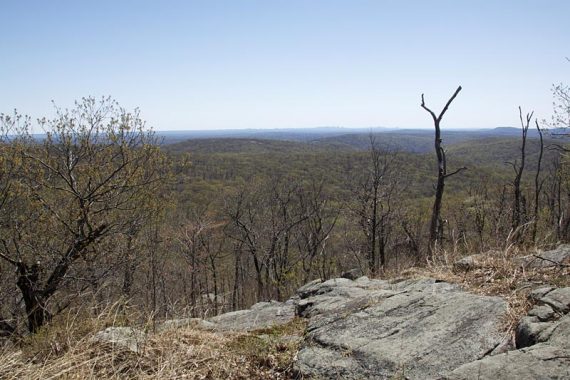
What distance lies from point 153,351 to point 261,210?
26613 millimetres

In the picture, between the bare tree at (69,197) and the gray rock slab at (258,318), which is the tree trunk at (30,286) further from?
the gray rock slab at (258,318)

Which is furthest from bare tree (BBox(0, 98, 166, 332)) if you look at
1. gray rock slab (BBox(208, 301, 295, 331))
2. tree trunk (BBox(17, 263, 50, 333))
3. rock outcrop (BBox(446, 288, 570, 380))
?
rock outcrop (BBox(446, 288, 570, 380))

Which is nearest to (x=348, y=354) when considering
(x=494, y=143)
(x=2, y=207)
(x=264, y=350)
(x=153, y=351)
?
(x=264, y=350)

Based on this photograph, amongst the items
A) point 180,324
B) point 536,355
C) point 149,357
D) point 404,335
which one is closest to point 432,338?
point 404,335

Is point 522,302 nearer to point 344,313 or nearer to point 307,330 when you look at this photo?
point 344,313

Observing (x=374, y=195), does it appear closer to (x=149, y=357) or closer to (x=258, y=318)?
(x=258, y=318)

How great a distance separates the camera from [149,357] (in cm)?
403

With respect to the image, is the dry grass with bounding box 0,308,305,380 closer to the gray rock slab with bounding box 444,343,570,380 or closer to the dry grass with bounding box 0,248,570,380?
the dry grass with bounding box 0,248,570,380

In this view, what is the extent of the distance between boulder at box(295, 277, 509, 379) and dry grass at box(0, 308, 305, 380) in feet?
1.30

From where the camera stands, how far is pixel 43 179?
1188cm

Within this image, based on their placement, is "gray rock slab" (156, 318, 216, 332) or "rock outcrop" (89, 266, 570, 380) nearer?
"rock outcrop" (89, 266, 570, 380)

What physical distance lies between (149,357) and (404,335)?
100 inches

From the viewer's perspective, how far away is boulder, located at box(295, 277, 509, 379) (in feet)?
12.8

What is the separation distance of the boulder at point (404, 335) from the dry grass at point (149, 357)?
40 cm
